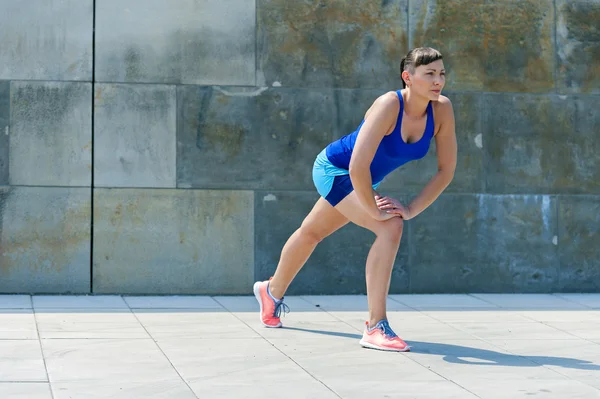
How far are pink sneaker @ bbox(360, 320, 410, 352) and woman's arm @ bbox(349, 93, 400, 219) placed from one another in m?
0.64

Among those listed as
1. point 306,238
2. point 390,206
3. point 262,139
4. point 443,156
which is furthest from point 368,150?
point 262,139

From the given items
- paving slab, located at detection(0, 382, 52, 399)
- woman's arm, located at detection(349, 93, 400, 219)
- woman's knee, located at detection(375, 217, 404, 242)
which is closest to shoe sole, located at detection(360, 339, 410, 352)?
woman's knee, located at detection(375, 217, 404, 242)

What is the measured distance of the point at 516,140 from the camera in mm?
7852

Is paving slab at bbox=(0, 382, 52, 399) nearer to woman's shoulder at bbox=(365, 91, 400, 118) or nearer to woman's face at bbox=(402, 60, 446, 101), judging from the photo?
woman's shoulder at bbox=(365, 91, 400, 118)

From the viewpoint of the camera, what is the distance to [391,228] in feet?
17.6

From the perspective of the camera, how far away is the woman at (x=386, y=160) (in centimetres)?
528

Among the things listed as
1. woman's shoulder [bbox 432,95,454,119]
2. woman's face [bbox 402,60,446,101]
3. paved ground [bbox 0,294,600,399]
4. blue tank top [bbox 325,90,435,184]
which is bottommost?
paved ground [bbox 0,294,600,399]

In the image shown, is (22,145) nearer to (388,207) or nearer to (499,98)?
(388,207)

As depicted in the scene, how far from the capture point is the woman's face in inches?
208

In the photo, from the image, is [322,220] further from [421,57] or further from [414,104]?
[421,57]

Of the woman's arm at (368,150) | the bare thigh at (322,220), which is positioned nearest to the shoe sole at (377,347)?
the woman's arm at (368,150)

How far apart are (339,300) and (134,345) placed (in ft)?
7.82

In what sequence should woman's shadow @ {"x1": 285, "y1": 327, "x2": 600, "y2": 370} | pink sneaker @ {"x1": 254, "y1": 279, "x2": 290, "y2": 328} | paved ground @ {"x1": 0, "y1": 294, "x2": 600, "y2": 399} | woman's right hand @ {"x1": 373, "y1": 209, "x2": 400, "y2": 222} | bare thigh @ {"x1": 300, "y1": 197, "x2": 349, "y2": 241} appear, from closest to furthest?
paved ground @ {"x1": 0, "y1": 294, "x2": 600, "y2": 399}
woman's shadow @ {"x1": 285, "y1": 327, "x2": 600, "y2": 370}
woman's right hand @ {"x1": 373, "y1": 209, "x2": 400, "y2": 222}
bare thigh @ {"x1": 300, "y1": 197, "x2": 349, "y2": 241}
pink sneaker @ {"x1": 254, "y1": 279, "x2": 290, "y2": 328}

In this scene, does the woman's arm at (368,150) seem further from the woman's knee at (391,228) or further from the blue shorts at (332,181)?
the blue shorts at (332,181)
